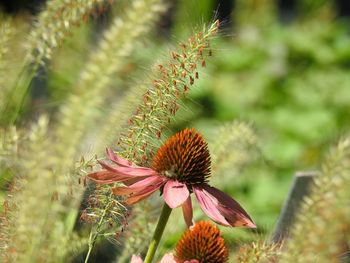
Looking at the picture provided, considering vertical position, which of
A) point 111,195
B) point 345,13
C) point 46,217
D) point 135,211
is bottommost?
point 345,13

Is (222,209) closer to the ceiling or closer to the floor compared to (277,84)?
closer to the ceiling

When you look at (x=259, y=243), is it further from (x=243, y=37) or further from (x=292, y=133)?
(x=243, y=37)

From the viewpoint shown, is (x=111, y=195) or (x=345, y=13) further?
(x=345, y=13)

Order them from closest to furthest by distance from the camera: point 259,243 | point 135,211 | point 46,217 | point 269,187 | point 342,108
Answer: point 46,217 < point 259,243 < point 135,211 < point 269,187 < point 342,108

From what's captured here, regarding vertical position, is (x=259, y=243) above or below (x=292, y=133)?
above

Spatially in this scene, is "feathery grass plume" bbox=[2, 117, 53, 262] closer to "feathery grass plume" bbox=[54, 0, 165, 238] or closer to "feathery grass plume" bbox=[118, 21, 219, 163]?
"feathery grass plume" bbox=[54, 0, 165, 238]

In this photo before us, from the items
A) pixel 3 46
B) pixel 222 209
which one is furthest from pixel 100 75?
pixel 3 46

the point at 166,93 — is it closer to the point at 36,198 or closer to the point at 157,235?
the point at 157,235

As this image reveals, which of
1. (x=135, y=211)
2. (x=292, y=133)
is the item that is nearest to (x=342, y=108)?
(x=292, y=133)
